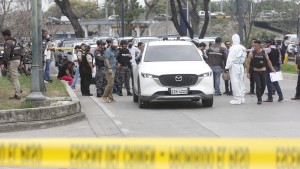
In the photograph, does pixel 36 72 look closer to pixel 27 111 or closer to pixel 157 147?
pixel 27 111

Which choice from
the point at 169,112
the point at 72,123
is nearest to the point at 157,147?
the point at 72,123

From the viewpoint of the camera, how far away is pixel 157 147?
5.12m

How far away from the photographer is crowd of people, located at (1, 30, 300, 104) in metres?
16.0

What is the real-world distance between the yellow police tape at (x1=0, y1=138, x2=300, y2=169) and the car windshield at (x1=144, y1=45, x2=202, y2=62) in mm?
10791

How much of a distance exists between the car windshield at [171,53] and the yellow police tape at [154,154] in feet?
35.4

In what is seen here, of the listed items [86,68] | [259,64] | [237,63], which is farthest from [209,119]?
[86,68]

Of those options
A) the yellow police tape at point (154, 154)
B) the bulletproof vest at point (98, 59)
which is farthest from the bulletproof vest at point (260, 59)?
the yellow police tape at point (154, 154)

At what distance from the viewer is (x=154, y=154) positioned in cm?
507

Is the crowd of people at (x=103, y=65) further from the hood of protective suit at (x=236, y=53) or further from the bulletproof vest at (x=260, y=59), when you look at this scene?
the bulletproof vest at (x=260, y=59)

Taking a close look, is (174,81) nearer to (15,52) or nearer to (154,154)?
(15,52)

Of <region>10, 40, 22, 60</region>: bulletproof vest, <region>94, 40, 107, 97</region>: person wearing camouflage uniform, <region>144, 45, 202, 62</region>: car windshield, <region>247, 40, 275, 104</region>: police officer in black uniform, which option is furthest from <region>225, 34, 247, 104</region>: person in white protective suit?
<region>10, 40, 22, 60</region>: bulletproof vest

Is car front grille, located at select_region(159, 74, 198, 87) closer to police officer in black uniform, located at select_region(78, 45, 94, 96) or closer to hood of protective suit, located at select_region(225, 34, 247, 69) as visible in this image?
hood of protective suit, located at select_region(225, 34, 247, 69)

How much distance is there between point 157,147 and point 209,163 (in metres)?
0.45

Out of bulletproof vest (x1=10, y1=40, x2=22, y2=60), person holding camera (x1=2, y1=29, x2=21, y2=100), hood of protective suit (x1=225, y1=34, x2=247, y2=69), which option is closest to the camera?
person holding camera (x1=2, y1=29, x2=21, y2=100)
